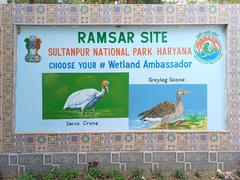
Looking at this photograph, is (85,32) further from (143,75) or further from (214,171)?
(214,171)

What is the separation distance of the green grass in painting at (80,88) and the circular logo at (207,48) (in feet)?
4.28

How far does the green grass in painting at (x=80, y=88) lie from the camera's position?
759cm

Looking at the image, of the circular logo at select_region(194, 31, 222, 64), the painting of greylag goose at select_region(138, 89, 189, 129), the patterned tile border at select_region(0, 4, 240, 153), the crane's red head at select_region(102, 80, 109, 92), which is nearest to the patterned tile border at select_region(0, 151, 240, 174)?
the patterned tile border at select_region(0, 4, 240, 153)

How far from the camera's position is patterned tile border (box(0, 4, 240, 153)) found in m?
7.45

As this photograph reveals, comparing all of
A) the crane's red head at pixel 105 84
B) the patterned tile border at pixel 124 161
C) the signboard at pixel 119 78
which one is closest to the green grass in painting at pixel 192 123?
the signboard at pixel 119 78

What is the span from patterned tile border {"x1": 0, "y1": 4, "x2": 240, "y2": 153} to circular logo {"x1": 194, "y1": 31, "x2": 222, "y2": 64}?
0.70 ft

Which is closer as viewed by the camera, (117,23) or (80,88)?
(117,23)

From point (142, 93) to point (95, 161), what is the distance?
1392mm

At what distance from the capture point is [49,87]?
7.58 metres

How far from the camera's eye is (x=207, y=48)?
7.74m

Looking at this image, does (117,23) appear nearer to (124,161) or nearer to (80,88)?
(80,88)

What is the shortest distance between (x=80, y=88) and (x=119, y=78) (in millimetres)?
681

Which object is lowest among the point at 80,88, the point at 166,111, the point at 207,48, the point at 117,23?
the point at 166,111

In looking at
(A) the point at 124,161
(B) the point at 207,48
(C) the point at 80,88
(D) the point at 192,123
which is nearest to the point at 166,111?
(D) the point at 192,123
